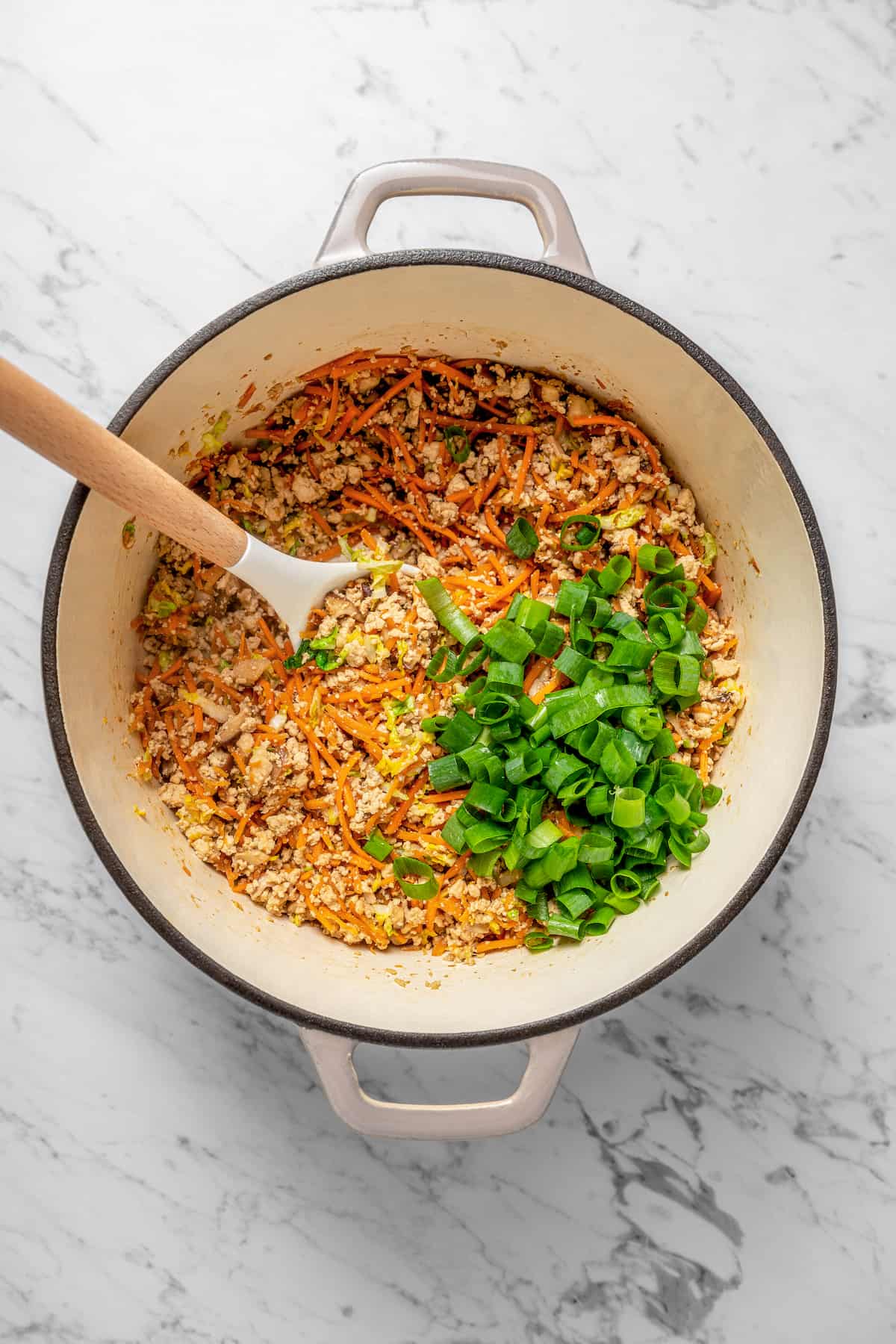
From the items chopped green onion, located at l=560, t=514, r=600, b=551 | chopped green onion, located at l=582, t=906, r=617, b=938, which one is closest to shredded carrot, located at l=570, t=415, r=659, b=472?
chopped green onion, located at l=560, t=514, r=600, b=551

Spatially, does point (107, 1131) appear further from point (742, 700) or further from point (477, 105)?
point (477, 105)

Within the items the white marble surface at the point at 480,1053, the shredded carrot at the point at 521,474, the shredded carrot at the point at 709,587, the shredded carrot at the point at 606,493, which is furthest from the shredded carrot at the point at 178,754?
the shredded carrot at the point at 709,587

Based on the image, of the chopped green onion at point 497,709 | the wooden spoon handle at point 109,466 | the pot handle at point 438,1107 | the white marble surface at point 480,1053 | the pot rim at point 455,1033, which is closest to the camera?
the wooden spoon handle at point 109,466

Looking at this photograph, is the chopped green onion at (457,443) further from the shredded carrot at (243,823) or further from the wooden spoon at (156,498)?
the shredded carrot at (243,823)

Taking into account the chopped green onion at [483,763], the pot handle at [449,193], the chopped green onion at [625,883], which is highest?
the pot handle at [449,193]

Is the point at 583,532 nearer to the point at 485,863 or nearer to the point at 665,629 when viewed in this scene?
the point at 665,629

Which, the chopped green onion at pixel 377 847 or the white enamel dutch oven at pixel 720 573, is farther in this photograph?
the chopped green onion at pixel 377 847
